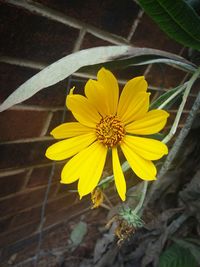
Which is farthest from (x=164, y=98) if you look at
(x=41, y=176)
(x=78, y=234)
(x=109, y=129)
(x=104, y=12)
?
(x=78, y=234)

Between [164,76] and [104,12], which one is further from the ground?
[104,12]

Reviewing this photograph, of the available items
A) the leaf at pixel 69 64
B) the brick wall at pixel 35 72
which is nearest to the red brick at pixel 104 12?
the brick wall at pixel 35 72

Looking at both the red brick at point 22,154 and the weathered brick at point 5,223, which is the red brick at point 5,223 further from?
the red brick at point 22,154

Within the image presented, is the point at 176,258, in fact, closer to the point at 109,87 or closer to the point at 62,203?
the point at 62,203

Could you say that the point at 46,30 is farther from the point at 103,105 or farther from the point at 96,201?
the point at 96,201

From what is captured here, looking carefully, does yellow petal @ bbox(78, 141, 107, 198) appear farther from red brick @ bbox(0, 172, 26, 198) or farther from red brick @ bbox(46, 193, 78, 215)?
red brick @ bbox(46, 193, 78, 215)

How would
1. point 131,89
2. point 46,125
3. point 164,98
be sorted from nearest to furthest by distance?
point 131,89, point 164,98, point 46,125
